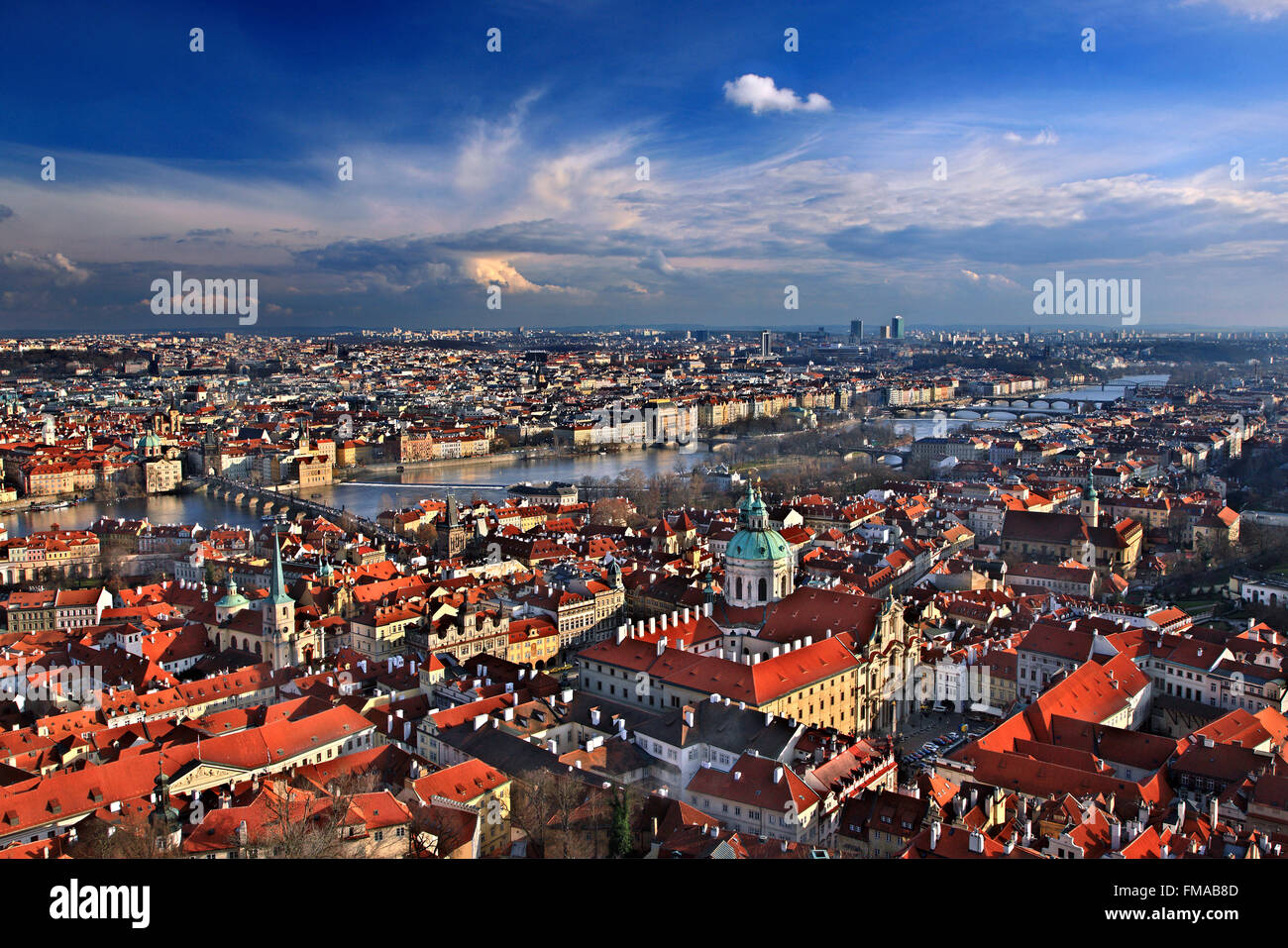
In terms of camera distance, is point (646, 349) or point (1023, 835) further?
point (646, 349)

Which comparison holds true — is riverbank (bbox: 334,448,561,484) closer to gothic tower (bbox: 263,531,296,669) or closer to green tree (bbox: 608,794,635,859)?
gothic tower (bbox: 263,531,296,669)

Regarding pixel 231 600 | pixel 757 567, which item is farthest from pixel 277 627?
pixel 757 567

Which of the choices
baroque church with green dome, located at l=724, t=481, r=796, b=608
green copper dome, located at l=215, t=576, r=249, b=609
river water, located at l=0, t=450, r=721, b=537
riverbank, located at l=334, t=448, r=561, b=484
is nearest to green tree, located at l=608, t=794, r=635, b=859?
baroque church with green dome, located at l=724, t=481, r=796, b=608

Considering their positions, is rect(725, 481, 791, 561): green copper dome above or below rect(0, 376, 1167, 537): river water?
above

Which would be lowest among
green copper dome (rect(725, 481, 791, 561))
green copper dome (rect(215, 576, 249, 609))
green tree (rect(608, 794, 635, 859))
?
green tree (rect(608, 794, 635, 859))

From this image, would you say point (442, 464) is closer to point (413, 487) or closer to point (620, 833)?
point (413, 487)

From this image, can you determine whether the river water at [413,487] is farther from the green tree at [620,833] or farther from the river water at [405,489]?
the green tree at [620,833]
